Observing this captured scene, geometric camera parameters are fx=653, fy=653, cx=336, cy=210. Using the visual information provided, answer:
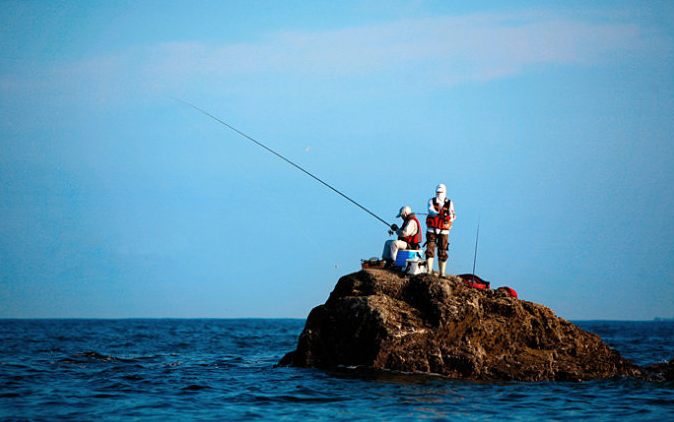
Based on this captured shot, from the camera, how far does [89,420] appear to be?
11.1 m

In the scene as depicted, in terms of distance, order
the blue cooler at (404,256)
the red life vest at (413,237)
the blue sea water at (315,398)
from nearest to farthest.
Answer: the blue sea water at (315,398) → the blue cooler at (404,256) → the red life vest at (413,237)

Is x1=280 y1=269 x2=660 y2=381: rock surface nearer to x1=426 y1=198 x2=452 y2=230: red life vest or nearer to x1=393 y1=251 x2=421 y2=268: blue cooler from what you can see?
x1=393 y1=251 x2=421 y2=268: blue cooler

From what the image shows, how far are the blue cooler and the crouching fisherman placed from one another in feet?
0.54

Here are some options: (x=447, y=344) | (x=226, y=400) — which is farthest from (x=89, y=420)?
(x=447, y=344)

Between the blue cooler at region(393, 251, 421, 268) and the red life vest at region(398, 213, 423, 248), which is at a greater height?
the red life vest at region(398, 213, 423, 248)

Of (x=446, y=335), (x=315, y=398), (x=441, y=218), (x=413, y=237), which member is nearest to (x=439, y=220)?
(x=441, y=218)

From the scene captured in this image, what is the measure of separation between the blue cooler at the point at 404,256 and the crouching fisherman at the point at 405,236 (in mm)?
164

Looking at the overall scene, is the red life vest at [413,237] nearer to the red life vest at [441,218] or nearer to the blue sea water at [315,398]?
the red life vest at [441,218]

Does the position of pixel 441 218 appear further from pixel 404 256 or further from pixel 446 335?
pixel 446 335

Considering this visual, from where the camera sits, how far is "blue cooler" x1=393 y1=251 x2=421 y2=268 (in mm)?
15469

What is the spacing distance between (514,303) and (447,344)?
210 cm

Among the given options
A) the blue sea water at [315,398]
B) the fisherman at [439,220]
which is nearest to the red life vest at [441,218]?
the fisherman at [439,220]

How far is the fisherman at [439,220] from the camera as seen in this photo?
15250 millimetres

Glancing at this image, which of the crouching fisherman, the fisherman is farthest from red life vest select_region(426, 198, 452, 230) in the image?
the crouching fisherman
